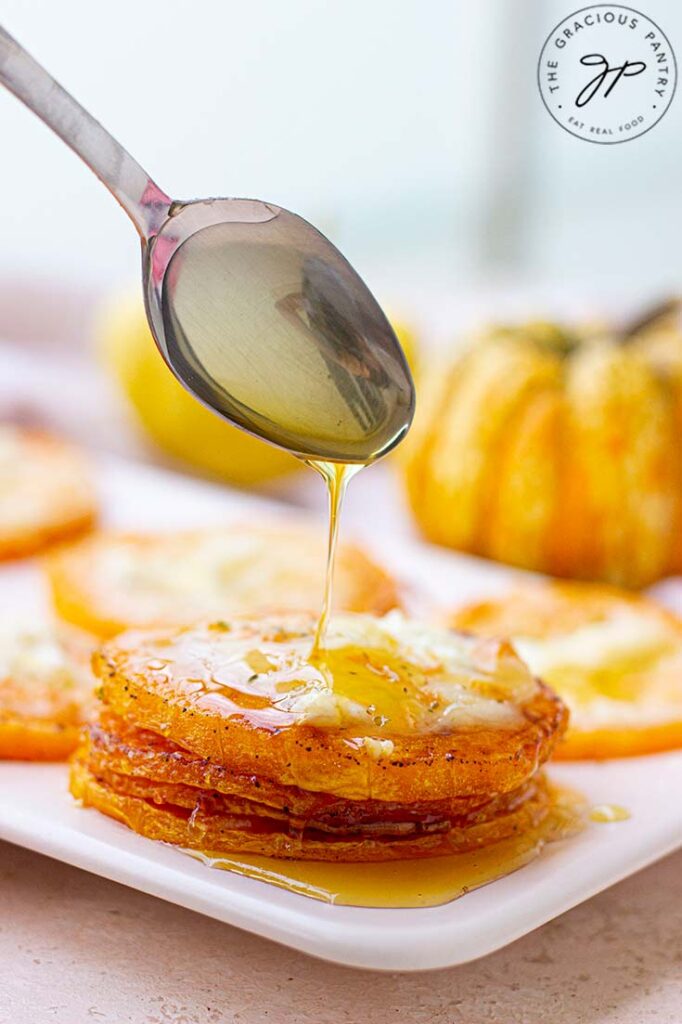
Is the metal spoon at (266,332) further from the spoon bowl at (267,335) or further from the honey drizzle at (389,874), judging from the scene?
the honey drizzle at (389,874)

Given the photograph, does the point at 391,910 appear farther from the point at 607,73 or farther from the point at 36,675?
the point at 607,73

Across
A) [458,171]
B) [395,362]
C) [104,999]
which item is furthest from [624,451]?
[458,171]

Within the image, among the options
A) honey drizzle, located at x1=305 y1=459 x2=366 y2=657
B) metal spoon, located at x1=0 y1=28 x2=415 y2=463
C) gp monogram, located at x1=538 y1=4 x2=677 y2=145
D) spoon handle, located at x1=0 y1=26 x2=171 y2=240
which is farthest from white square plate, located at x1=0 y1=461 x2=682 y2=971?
gp monogram, located at x1=538 y1=4 x2=677 y2=145

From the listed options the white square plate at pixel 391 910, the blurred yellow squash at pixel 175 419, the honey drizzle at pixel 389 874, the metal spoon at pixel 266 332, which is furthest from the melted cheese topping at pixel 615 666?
the blurred yellow squash at pixel 175 419

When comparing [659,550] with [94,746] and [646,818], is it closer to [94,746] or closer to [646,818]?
[646,818]

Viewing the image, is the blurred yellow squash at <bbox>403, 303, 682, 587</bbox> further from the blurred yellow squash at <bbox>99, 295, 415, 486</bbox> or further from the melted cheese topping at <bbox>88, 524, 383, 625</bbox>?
the blurred yellow squash at <bbox>99, 295, 415, 486</bbox>

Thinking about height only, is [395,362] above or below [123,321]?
above
